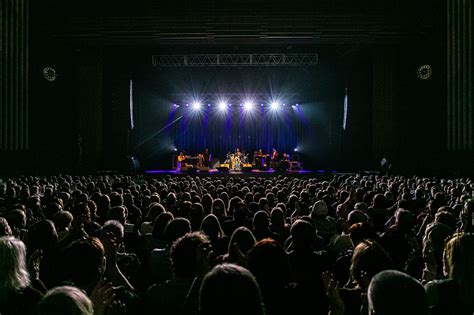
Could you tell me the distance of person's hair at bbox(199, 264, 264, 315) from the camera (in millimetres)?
1610

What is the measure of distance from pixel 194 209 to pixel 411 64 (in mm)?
18495

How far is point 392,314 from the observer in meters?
1.85

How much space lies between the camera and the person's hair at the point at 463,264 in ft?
9.51

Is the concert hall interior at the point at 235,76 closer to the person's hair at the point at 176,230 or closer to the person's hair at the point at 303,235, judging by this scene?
the person's hair at the point at 176,230

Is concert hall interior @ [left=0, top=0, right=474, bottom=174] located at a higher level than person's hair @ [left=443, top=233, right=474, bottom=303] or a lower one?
higher

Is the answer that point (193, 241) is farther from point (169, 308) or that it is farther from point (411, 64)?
point (411, 64)

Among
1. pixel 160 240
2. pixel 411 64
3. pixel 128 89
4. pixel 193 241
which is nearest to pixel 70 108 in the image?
pixel 128 89

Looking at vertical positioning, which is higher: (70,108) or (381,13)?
(381,13)

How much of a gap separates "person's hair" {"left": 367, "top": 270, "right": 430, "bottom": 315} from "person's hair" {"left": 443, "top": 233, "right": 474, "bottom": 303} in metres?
1.23

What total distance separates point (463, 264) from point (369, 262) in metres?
0.64

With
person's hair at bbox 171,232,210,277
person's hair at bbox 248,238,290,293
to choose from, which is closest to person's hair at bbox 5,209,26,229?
person's hair at bbox 171,232,210,277

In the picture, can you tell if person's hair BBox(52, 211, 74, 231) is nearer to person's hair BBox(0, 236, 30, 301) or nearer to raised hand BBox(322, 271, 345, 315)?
person's hair BBox(0, 236, 30, 301)

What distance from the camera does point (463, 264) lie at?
296cm

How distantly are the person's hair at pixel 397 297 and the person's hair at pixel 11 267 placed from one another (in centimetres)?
204
